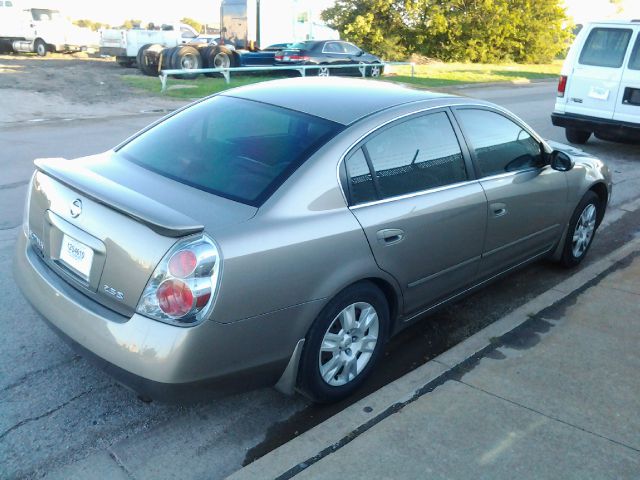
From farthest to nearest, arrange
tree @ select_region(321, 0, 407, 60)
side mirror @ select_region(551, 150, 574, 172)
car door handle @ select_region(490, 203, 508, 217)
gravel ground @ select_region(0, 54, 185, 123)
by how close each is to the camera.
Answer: tree @ select_region(321, 0, 407, 60), gravel ground @ select_region(0, 54, 185, 123), side mirror @ select_region(551, 150, 574, 172), car door handle @ select_region(490, 203, 508, 217)

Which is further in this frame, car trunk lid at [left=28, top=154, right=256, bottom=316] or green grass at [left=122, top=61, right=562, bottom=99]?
green grass at [left=122, top=61, right=562, bottom=99]

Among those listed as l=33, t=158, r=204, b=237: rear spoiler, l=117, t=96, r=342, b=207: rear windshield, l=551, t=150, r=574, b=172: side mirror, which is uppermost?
l=117, t=96, r=342, b=207: rear windshield

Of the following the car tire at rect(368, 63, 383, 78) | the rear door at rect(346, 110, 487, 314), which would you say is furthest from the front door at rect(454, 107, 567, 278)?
the car tire at rect(368, 63, 383, 78)

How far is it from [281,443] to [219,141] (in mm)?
1656

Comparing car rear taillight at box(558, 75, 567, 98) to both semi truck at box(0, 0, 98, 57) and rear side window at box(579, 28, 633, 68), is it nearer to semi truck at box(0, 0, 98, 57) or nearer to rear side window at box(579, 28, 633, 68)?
rear side window at box(579, 28, 633, 68)

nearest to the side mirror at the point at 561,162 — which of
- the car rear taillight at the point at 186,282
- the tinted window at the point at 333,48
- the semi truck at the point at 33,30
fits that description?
the car rear taillight at the point at 186,282

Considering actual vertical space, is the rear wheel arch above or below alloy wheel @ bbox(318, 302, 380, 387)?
above

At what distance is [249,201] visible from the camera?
3.06 m

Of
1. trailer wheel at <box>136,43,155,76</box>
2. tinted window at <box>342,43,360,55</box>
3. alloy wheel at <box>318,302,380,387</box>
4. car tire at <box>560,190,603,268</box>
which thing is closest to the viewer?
alloy wheel at <box>318,302,380,387</box>

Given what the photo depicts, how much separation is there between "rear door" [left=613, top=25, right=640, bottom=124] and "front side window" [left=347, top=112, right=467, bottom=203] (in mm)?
7010

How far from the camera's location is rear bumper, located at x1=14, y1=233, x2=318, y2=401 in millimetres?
2727

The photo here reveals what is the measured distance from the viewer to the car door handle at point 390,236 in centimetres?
338

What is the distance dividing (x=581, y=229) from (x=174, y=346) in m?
3.95

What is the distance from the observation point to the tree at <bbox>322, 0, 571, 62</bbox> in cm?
3278
